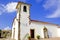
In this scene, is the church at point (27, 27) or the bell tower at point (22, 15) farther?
the bell tower at point (22, 15)

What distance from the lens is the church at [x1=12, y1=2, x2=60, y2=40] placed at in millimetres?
25297

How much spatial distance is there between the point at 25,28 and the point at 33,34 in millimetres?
2291

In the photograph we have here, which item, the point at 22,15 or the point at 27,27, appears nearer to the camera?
the point at 27,27

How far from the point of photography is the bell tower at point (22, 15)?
25.6m

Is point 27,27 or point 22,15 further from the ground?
point 22,15

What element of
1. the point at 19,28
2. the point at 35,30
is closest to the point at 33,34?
the point at 35,30

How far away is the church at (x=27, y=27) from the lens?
2530 cm

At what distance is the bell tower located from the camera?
25.6m

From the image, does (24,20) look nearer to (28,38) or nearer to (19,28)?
(19,28)

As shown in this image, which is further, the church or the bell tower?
the bell tower

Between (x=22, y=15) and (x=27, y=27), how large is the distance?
280cm

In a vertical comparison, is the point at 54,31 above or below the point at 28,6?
below

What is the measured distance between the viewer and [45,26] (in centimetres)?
2789

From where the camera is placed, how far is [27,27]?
25938mm
